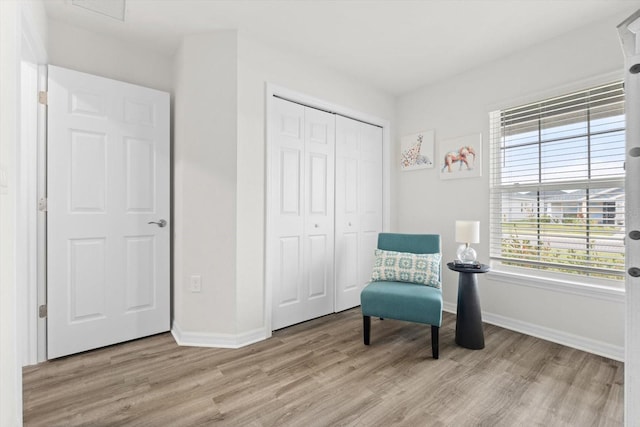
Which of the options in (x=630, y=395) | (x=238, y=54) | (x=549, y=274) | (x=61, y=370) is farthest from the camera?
(x=549, y=274)

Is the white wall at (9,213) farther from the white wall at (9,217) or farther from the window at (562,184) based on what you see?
the window at (562,184)

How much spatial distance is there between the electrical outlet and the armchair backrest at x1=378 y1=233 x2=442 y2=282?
1659 mm

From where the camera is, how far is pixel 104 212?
2.34 m

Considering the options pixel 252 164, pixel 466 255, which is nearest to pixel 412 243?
pixel 466 255

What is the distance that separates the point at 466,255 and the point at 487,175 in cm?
89

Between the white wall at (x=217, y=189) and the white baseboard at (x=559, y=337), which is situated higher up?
the white wall at (x=217, y=189)

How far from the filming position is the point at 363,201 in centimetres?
346

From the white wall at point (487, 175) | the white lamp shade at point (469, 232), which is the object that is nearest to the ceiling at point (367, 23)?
the white wall at point (487, 175)

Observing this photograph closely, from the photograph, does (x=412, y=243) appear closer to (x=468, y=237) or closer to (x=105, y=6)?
(x=468, y=237)

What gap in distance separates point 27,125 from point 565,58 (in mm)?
4121

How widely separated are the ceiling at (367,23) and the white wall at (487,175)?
0.15 meters

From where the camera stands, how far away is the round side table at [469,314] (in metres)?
2.37

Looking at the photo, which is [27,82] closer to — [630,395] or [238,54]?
[238,54]

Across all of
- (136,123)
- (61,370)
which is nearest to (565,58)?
(136,123)
